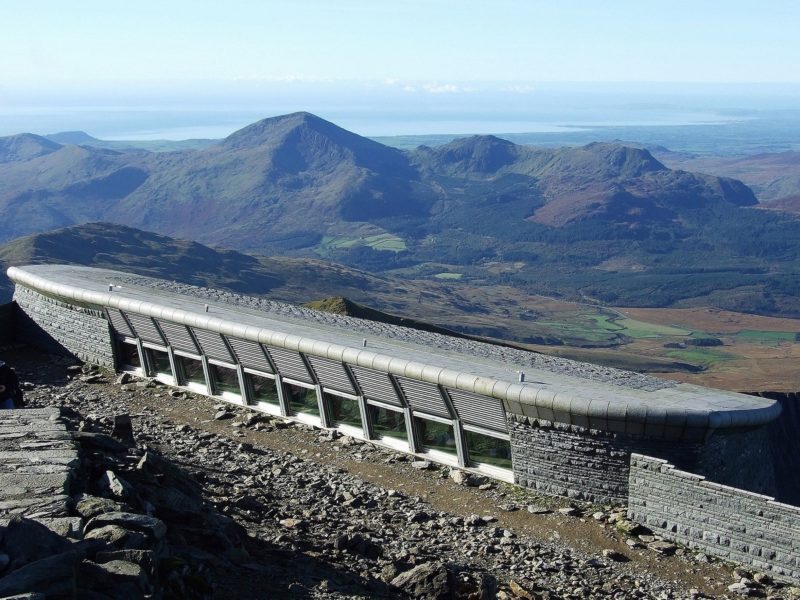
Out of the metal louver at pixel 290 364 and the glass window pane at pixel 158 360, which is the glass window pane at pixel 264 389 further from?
the glass window pane at pixel 158 360

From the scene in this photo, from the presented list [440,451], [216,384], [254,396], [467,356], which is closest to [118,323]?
[216,384]

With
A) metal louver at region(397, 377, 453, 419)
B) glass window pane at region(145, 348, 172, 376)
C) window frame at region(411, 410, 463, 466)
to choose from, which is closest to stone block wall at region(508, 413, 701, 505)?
window frame at region(411, 410, 463, 466)

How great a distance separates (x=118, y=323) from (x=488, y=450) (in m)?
11.2

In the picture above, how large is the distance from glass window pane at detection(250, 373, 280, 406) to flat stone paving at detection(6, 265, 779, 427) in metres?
1.25

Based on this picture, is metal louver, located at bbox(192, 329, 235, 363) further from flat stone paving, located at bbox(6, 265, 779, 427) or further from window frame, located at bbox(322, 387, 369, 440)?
window frame, located at bbox(322, 387, 369, 440)

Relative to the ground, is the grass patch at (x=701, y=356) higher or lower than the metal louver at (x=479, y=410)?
lower

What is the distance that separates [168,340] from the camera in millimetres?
24922

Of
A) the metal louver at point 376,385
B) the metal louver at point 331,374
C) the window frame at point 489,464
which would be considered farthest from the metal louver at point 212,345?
the window frame at point 489,464

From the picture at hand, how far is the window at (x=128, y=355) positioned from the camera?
2625cm

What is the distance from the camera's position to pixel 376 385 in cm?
2072

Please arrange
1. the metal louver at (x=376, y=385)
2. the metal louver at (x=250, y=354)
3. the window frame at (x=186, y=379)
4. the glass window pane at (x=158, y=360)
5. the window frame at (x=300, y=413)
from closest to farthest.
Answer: the metal louver at (x=376, y=385), the window frame at (x=300, y=413), the metal louver at (x=250, y=354), the window frame at (x=186, y=379), the glass window pane at (x=158, y=360)

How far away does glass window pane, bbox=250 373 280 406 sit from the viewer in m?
23.2

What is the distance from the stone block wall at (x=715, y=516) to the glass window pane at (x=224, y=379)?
1029 cm

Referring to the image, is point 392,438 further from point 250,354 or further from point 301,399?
point 250,354
